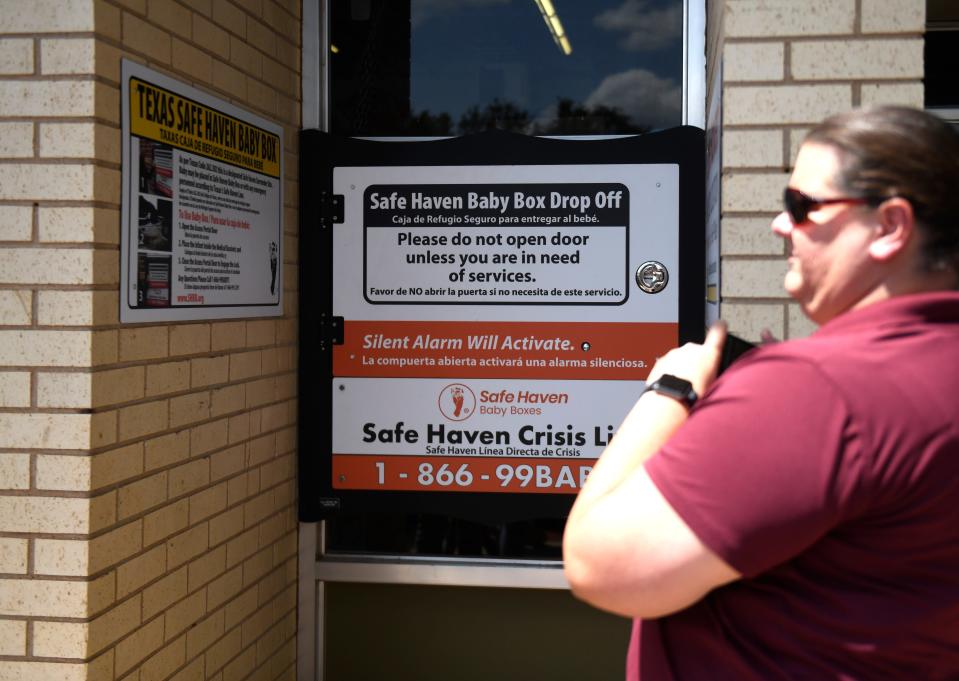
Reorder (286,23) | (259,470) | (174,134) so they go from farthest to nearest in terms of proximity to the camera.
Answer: (286,23) < (259,470) < (174,134)

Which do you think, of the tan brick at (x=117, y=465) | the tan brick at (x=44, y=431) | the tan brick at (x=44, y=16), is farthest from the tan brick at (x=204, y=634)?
the tan brick at (x=44, y=16)

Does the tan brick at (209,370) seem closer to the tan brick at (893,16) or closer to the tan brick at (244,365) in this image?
the tan brick at (244,365)

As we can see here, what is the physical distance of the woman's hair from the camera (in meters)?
1.22

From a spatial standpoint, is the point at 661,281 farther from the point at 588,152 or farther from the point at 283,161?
the point at 283,161

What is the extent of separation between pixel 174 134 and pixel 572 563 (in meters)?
2.31

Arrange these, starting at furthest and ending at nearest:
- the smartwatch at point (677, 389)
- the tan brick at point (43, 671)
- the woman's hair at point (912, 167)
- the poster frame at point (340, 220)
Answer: the poster frame at point (340, 220) → the tan brick at point (43, 671) → the smartwatch at point (677, 389) → the woman's hair at point (912, 167)

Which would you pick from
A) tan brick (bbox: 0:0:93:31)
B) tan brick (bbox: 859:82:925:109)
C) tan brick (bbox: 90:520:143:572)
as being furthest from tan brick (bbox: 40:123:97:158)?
tan brick (bbox: 859:82:925:109)

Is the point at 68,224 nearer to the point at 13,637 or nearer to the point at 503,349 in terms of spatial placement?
the point at 13,637

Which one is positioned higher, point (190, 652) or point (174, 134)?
point (174, 134)

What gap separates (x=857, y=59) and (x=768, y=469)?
2022 mm

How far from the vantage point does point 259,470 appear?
12.4 ft

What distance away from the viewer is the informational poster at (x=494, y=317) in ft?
12.9

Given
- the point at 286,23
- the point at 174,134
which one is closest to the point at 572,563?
the point at 174,134

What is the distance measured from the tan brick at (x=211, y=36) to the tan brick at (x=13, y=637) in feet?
5.99
